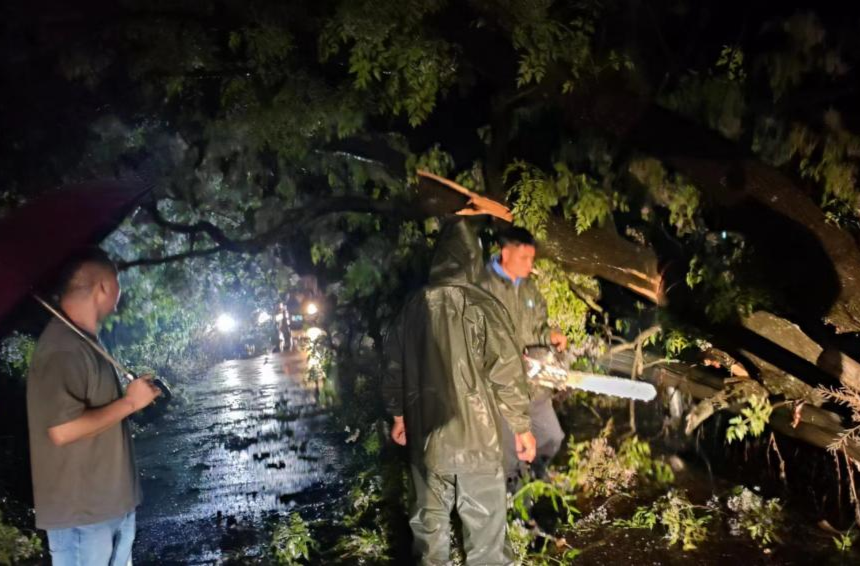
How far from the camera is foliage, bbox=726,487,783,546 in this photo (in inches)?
177

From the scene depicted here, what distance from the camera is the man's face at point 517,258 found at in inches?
153

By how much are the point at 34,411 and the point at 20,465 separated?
489 centimetres

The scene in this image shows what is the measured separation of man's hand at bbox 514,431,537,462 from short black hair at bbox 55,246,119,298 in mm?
2367

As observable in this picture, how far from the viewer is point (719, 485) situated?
561cm

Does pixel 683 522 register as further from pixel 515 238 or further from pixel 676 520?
pixel 515 238

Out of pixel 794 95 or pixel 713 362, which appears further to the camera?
pixel 713 362

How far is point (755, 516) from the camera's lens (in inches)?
188

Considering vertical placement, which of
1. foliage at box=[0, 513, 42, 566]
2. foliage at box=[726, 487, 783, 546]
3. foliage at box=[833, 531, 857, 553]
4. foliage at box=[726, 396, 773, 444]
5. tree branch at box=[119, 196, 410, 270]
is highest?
tree branch at box=[119, 196, 410, 270]

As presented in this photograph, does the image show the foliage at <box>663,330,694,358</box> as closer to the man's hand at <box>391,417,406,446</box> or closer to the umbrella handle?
the man's hand at <box>391,417,406,446</box>

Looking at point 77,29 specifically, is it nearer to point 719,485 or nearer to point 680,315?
point 680,315

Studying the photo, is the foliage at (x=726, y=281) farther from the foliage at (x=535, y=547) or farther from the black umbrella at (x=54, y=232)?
the black umbrella at (x=54, y=232)

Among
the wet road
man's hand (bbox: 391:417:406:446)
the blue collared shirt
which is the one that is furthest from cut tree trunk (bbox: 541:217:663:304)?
the wet road

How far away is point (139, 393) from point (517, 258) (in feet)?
7.57

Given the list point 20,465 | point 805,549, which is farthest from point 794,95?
point 20,465
